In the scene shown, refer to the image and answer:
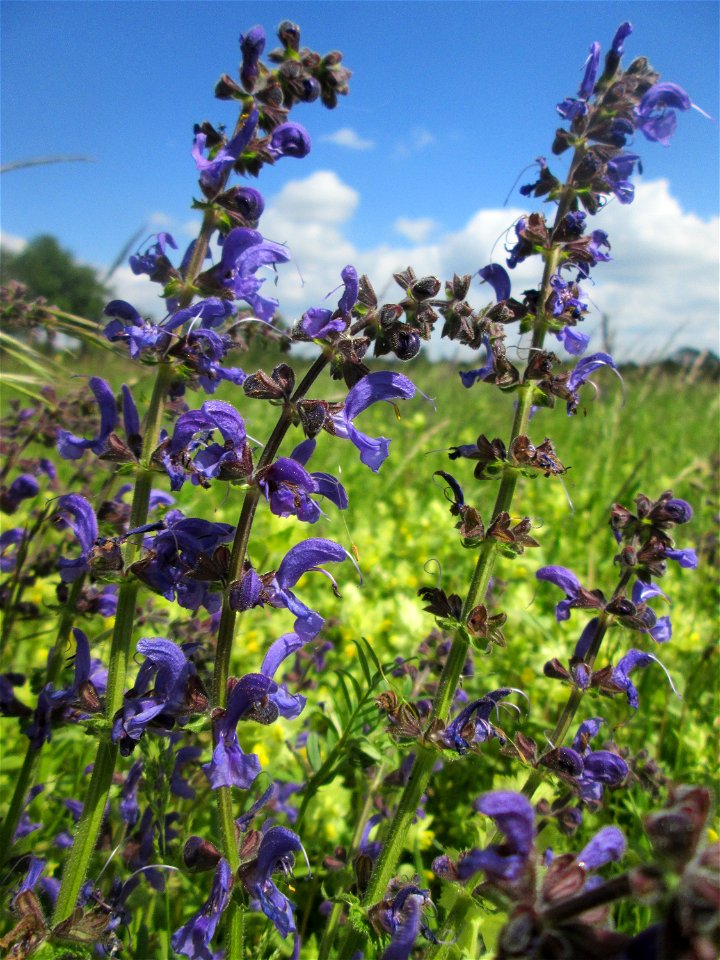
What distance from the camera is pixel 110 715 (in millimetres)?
1456

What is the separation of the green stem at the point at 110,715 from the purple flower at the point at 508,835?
36.1 inches

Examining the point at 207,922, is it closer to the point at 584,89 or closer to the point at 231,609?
the point at 231,609

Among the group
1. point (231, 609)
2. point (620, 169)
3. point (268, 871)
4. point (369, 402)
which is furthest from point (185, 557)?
point (620, 169)

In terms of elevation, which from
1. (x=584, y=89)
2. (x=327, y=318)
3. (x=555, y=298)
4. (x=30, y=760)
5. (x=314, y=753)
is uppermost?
(x=584, y=89)

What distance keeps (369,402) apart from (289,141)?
69 cm

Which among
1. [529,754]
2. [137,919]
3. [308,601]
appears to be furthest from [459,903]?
[308,601]

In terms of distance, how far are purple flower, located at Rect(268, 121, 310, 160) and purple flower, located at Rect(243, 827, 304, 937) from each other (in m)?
1.42

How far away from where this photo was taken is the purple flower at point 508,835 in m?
0.76

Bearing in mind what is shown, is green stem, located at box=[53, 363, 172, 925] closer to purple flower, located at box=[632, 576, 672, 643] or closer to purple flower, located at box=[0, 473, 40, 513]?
purple flower, located at box=[0, 473, 40, 513]

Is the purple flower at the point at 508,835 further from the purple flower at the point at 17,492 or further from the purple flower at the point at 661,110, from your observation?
the purple flower at the point at 17,492

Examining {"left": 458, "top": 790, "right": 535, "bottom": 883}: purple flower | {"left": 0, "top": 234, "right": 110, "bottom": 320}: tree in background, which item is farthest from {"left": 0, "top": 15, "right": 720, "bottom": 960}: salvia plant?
{"left": 0, "top": 234, "right": 110, "bottom": 320}: tree in background

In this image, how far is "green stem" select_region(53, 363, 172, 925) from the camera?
1.41 metres

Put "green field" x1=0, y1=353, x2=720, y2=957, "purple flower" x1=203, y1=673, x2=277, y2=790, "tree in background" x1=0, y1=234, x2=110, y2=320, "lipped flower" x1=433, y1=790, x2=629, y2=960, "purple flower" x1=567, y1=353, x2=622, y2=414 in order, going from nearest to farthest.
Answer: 1. "lipped flower" x1=433, y1=790, x2=629, y2=960
2. "purple flower" x1=203, y1=673, x2=277, y2=790
3. "purple flower" x1=567, y1=353, x2=622, y2=414
4. "green field" x1=0, y1=353, x2=720, y2=957
5. "tree in background" x1=0, y1=234, x2=110, y2=320

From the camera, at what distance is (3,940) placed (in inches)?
50.8
